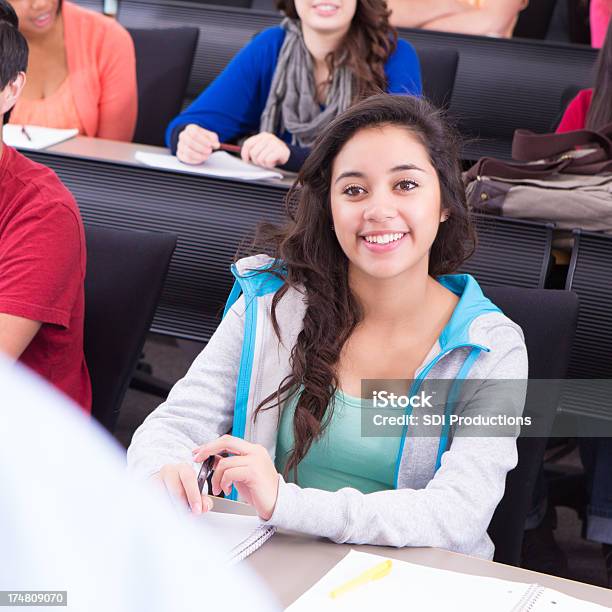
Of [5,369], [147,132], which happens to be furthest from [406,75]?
[5,369]

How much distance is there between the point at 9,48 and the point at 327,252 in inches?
24.0

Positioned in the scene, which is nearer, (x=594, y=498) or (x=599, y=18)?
(x=594, y=498)

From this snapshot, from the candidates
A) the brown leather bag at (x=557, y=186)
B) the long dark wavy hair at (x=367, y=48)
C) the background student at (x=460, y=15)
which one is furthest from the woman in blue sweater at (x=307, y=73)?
the background student at (x=460, y=15)

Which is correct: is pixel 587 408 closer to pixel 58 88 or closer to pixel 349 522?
pixel 349 522

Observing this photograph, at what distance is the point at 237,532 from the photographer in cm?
104

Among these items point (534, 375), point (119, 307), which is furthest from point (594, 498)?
point (119, 307)

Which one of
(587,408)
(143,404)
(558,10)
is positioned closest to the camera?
(587,408)

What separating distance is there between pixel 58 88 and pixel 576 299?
72.9 inches

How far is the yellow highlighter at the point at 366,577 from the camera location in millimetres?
916

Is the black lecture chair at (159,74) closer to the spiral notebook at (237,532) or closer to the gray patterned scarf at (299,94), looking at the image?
the gray patterned scarf at (299,94)

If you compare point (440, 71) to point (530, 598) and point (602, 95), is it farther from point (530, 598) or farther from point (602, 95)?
point (530, 598)

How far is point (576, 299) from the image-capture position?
4.58 ft

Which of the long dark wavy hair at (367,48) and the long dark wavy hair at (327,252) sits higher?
the long dark wavy hair at (367,48)

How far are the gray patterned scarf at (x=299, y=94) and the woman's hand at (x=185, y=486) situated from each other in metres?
1.51
